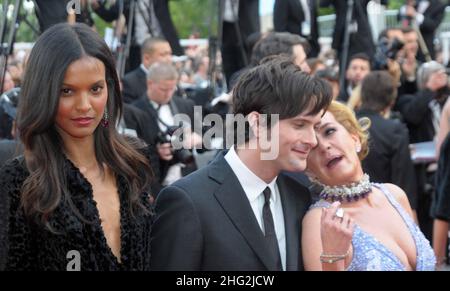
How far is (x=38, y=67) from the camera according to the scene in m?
2.80

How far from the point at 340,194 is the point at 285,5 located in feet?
23.6

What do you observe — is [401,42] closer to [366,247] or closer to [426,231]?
[426,231]

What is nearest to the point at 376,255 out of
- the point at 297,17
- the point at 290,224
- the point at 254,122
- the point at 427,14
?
the point at 290,224

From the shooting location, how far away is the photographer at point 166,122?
6922 millimetres

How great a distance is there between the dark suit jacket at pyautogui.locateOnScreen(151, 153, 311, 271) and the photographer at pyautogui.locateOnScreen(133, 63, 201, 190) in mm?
3648

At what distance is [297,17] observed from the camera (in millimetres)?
10531

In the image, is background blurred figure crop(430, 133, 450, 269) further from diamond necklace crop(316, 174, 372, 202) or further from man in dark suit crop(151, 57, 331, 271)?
man in dark suit crop(151, 57, 331, 271)

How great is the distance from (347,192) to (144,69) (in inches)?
210

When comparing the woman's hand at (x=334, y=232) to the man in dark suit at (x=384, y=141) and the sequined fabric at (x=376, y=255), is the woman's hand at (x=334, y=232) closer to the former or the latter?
the sequined fabric at (x=376, y=255)

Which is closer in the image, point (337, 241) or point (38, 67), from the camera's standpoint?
point (38, 67)

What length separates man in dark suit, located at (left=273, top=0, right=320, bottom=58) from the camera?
10492mm

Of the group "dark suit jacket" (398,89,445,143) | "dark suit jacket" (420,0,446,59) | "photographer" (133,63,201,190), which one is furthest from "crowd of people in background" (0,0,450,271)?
"dark suit jacket" (420,0,446,59)
